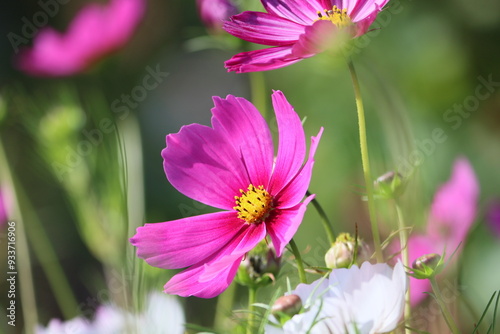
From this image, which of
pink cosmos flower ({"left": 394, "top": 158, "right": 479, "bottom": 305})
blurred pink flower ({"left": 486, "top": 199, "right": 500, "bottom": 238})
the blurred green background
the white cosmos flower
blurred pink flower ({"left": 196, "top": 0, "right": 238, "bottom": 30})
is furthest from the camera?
the blurred green background

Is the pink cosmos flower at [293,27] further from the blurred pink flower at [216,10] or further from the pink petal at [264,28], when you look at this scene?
the blurred pink flower at [216,10]

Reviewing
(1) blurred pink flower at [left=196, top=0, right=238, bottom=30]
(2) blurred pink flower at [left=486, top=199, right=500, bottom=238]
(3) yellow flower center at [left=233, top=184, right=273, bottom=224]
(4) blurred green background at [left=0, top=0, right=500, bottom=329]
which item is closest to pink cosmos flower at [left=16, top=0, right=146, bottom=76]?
(4) blurred green background at [left=0, top=0, right=500, bottom=329]

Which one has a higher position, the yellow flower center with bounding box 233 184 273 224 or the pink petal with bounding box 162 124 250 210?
the pink petal with bounding box 162 124 250 210

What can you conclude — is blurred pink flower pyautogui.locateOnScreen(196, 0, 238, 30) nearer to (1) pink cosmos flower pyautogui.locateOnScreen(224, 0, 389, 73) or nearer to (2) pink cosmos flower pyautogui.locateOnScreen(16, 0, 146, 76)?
(1) pink cosmos flower pyautogui.locateOnScreen(224, 0, 389, 73)

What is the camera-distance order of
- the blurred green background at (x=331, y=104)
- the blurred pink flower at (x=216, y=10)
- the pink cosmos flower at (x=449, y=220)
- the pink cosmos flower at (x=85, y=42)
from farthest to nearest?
the blurred green background at (x=331, y=104) < the pink cosmos flower at (x=85, y=42) < the blurred pink flower at (x=216, y=10) < the pink cosmos flower at (x=449, y=220)

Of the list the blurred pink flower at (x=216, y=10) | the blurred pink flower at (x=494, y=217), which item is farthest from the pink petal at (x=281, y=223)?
the blurred pink flower at (x=494, y=217)

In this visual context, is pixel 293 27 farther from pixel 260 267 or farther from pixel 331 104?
pixel 331 104
